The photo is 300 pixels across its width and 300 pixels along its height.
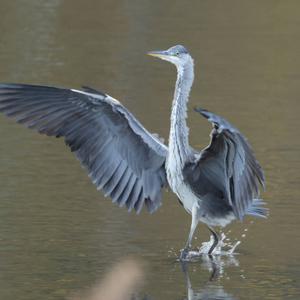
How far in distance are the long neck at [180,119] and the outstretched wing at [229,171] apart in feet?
0.52

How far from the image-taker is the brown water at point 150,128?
882cm

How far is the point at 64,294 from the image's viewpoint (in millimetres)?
8156

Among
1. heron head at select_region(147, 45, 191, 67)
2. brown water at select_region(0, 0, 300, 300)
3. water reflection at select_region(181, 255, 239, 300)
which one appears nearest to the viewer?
water reflection at select_region(181, 255, 239, 300)

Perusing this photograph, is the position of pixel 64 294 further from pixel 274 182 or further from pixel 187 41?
pixel 187 41

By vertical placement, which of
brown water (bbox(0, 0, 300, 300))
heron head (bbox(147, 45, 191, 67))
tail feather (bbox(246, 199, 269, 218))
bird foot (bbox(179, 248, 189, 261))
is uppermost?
heron head (bbox(147, 45, 191, 67))

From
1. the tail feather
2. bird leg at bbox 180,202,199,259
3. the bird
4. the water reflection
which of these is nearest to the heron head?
the bird

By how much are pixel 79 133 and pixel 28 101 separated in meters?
0.45

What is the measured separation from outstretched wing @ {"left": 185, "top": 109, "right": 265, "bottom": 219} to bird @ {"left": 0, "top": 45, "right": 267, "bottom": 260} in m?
0.01

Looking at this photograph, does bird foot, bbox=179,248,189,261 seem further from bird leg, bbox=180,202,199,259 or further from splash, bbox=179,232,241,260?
splash, bbox=179,232,241,260

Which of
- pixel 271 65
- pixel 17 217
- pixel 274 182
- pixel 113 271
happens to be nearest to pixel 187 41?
pixel 271 65

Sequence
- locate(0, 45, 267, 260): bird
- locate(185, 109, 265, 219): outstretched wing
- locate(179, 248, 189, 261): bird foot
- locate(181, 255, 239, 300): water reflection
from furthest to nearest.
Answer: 1. locate(0, 45, 267, 260): bird
2. locate(179, 248, 189, 261): bird foot
3. locate(185, 109, 265, 219): outstretched wing
4. locate(181, 255, 239, 300): water reflection

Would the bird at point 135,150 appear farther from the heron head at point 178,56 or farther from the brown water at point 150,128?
the brown water at point 150,128

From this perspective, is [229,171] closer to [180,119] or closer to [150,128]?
[180,119]

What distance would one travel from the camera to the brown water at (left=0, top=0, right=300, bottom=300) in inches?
347
